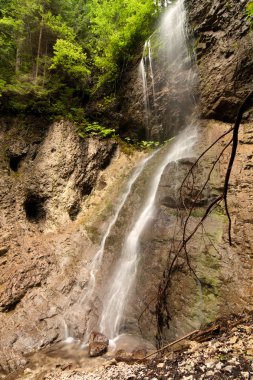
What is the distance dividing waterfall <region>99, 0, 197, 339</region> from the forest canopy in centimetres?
115

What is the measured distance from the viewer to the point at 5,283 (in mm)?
6984

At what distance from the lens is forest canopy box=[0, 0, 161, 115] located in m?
10.6

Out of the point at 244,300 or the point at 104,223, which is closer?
the point at 244,300

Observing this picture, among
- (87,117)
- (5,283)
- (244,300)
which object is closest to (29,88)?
(87,117)

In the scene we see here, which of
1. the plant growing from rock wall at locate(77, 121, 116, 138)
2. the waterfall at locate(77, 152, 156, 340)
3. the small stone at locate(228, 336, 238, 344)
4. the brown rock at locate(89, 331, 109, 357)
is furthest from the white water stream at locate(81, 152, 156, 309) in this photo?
the small stone at locate(228, 336, 238, 344)

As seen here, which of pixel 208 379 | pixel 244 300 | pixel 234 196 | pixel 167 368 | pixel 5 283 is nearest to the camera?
pixel 208 379

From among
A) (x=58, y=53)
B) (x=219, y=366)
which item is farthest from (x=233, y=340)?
(x=58, y=53)

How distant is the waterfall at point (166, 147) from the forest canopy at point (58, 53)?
1.15 m

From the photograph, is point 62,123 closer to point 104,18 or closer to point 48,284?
point 104,18

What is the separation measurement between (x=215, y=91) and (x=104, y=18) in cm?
654

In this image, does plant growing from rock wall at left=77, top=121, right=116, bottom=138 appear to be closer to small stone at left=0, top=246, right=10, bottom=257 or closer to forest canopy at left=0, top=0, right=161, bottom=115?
forest canopy at left=0, top=0, right=161, bottom=115

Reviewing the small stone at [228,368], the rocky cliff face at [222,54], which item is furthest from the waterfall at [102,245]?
the small stone at [228,368]

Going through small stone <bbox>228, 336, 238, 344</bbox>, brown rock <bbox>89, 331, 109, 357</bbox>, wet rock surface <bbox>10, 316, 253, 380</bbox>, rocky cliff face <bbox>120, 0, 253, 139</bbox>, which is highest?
rocky cliff face <bbox>120, 0, 253, 139</bbox>

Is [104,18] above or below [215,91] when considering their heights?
above
